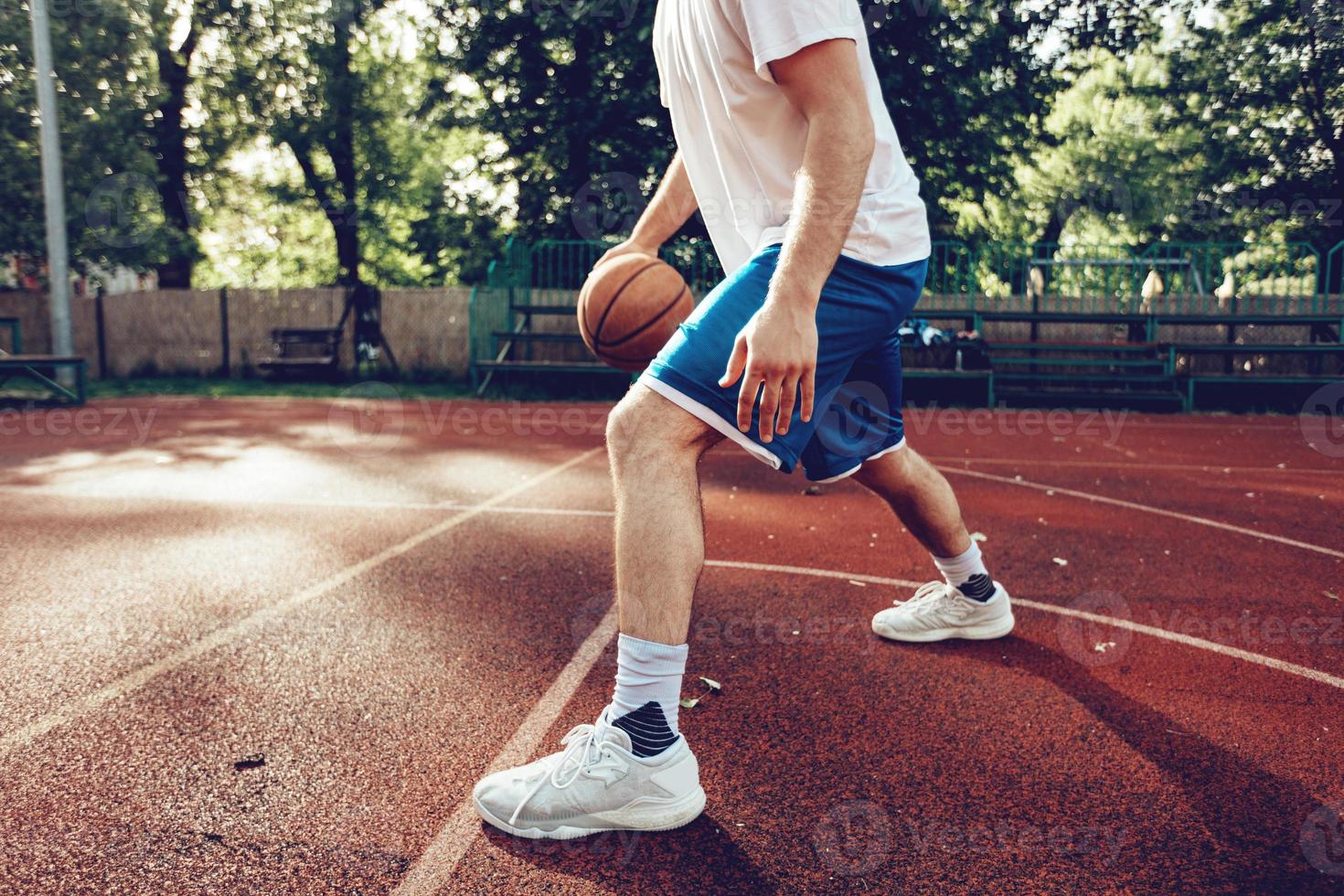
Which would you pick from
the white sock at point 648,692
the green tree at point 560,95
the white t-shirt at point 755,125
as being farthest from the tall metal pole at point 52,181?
the white sock at point 648,692

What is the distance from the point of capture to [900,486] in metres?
2.90

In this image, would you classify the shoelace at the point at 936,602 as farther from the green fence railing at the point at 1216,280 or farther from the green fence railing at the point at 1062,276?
the green fence railing at the point at 1216,280

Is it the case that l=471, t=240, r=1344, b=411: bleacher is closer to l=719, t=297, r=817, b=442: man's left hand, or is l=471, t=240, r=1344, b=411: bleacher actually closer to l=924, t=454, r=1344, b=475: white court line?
l=924, t=454, r=1344, b=475: white court line

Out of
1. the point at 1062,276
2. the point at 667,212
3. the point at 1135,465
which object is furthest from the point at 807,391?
the point at 1062,276

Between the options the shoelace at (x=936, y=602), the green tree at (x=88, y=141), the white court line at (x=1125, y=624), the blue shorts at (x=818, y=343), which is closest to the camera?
the blue shorts at (x=818, y=343)

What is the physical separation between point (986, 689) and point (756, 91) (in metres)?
1.81

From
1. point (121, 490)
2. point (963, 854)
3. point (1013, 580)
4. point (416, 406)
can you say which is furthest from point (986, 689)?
point (416, 406)

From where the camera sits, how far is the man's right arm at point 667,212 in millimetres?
2775

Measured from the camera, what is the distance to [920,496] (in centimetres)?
293

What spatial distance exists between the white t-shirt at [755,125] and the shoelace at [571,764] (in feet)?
3.91

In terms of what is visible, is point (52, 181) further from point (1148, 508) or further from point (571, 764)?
point (571, 764)

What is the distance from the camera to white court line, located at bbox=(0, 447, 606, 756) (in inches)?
97.7

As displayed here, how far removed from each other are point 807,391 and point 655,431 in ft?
1.07

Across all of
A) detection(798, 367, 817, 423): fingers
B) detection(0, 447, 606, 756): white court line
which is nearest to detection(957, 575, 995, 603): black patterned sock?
detection(798, 367, 817, 423): fingers
